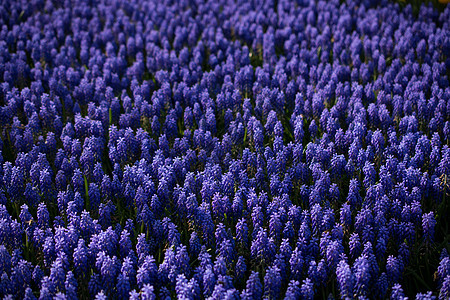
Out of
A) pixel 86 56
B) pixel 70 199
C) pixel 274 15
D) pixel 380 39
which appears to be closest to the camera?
pixel 70 199

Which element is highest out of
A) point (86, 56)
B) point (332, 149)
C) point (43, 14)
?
point (43, 14)

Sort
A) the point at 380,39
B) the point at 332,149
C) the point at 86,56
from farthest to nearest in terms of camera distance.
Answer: the point at 380,39, the point at 86,56, the point at 332,149

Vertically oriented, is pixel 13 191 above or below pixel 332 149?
below

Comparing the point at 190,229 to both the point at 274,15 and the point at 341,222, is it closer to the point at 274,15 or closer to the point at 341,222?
the point at 341,222

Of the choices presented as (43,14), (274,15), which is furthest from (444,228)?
(43,14)

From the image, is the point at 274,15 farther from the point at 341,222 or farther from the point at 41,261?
the point at 41,261

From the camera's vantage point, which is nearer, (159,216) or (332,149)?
(159,216)
